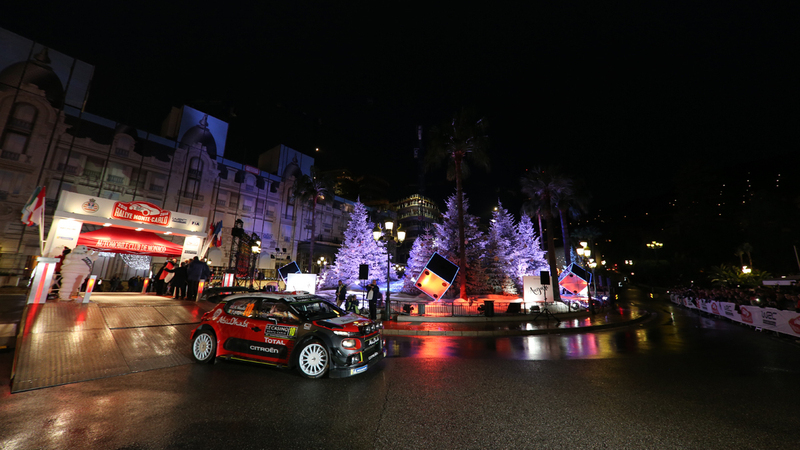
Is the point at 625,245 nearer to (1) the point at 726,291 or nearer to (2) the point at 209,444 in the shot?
(1) the point at 726,291

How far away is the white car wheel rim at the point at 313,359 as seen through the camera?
5918mm

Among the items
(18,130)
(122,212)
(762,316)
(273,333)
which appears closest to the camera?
(273,333)

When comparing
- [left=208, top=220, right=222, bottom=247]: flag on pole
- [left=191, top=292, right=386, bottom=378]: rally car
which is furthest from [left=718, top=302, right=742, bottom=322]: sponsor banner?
[left=208, top=220, right=222, bottom=247]: flag on pole

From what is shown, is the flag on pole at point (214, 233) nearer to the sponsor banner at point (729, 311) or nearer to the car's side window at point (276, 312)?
the car's side window at point (276, 312)

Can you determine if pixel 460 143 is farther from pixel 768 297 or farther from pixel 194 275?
pixel 194 275

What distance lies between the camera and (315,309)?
23.1 ft

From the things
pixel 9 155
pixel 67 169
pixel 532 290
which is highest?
pixel 9 155

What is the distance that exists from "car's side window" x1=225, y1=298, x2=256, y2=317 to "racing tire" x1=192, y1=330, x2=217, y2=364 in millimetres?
653

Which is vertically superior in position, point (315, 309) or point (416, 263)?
point (416, 263)

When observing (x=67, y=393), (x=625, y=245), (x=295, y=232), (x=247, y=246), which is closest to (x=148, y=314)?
(x=67, y=393)

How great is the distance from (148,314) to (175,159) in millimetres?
32127

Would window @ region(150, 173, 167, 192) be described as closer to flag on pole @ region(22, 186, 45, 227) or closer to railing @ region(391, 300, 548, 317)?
flag on pole @ region(22, 186, 45, 227)

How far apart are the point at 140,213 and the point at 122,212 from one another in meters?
0.66

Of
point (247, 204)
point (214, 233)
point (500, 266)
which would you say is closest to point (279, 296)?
point (214, 233)
